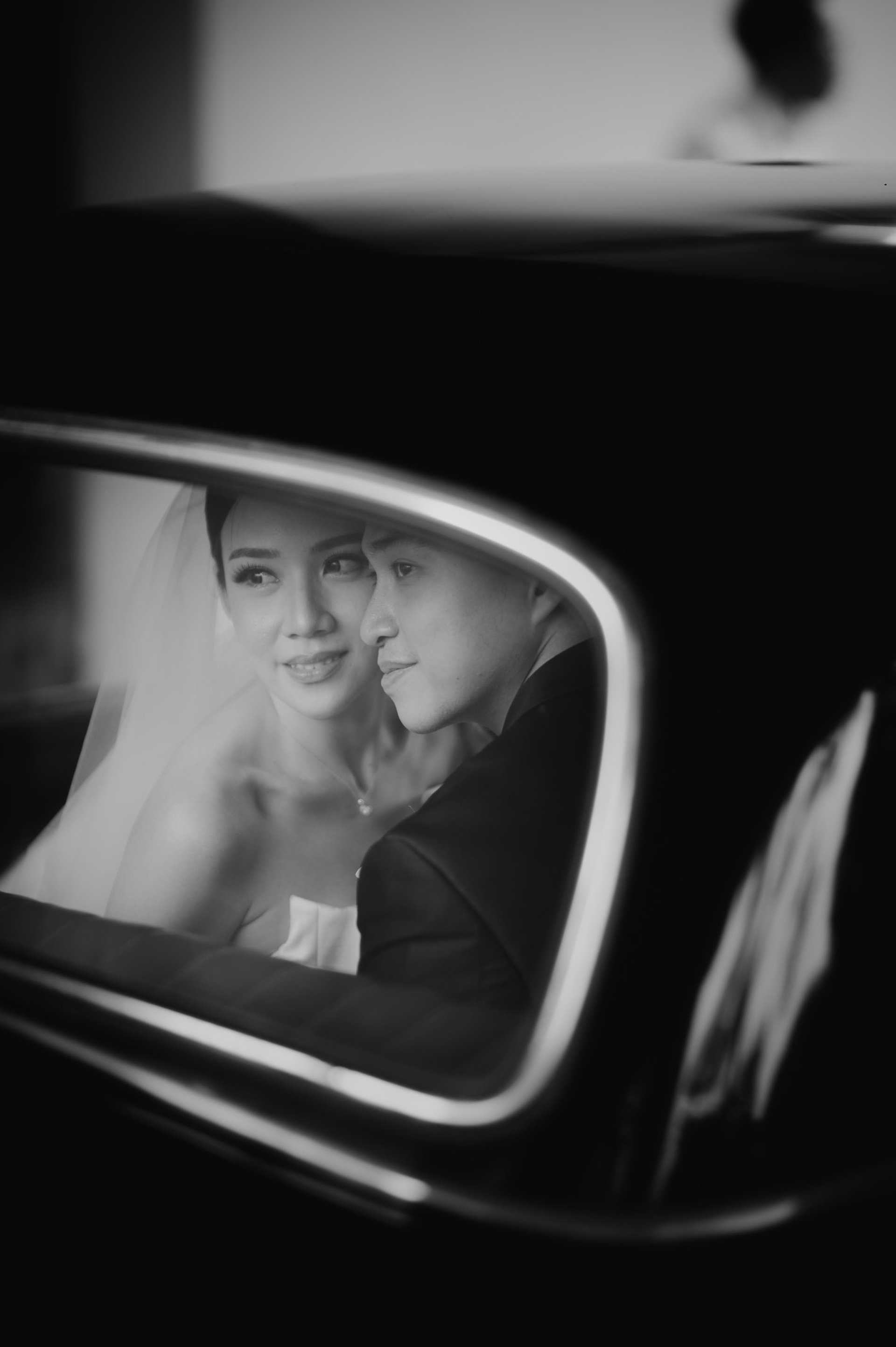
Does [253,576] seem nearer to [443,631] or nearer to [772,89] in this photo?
[443,631]

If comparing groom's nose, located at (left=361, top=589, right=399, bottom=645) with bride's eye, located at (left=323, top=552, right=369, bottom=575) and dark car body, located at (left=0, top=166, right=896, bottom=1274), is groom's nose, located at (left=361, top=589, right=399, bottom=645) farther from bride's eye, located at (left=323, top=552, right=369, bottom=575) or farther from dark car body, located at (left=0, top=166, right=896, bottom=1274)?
dark car body, located at (left=0, top=166, right=896, bottom=1274)

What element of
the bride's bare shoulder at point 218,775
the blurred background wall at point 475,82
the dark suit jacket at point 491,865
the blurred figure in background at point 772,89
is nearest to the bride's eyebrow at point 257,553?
the bride's bare shoulder at point 218,775

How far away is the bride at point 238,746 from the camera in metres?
1.57

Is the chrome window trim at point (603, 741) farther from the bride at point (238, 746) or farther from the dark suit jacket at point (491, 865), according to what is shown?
the bride at point (238, 746)

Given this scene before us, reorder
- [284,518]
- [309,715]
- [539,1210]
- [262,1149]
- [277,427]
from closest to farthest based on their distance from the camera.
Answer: [539,1210]
[262,1149]
[277,427]
[284,518]
[309,715]

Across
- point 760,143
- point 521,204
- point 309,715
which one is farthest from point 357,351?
point 760,143

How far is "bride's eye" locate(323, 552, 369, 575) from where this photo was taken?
1438 mm

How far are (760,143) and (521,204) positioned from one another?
2879mm

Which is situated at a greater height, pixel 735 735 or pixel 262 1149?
pixel 735 735

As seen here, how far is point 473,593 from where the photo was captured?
137 centimetres

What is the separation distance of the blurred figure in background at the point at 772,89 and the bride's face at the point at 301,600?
283 cm

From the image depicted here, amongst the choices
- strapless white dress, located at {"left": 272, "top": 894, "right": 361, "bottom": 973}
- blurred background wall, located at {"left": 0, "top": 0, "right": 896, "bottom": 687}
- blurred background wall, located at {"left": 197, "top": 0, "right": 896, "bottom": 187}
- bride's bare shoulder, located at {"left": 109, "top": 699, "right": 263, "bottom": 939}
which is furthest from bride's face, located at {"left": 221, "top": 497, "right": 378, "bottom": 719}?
blurred background wall, located at {"left": 197, "top": 0, "right": 896, "bottom": 187}

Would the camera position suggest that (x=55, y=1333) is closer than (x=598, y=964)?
No

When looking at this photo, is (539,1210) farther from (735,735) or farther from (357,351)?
(357,351)
